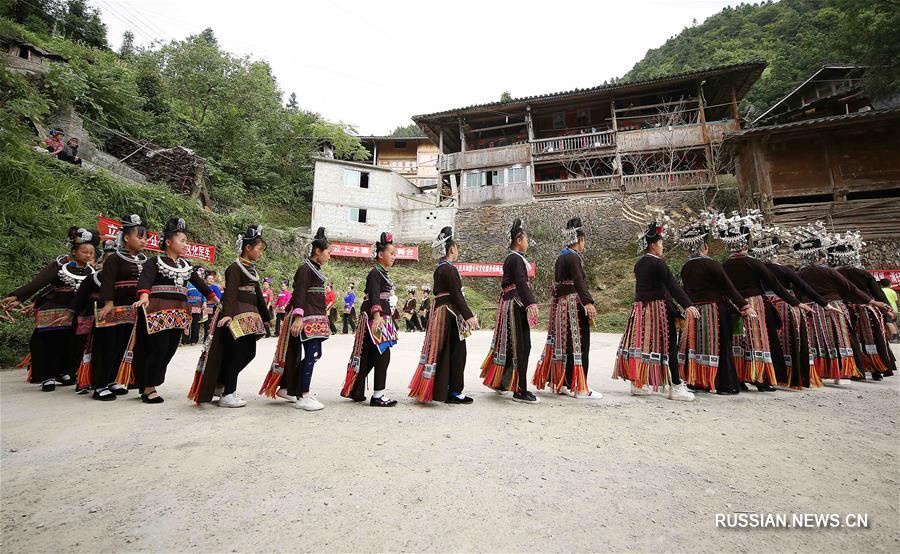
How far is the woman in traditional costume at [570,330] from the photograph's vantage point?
4680 millimetres

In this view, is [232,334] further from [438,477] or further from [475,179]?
[475,179]

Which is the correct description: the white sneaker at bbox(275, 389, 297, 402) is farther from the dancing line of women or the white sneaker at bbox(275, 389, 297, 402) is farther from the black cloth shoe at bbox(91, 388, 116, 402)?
→ the black cloth shoe at bbox(91, 388, 116, 402)

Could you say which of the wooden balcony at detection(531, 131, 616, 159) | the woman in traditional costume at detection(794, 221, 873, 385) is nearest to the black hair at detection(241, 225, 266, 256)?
the woman in traditional costume at detection(794, 221, 873, 385)

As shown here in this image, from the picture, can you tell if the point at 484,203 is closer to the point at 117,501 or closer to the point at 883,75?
the point at 883,75

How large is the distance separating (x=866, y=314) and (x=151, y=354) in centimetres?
1018

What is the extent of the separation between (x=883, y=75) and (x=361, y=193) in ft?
80.7

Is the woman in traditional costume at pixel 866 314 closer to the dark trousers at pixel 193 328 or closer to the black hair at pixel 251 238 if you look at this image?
the black hair at pixel 251 238

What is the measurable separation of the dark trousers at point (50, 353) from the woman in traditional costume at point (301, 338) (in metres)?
3.30

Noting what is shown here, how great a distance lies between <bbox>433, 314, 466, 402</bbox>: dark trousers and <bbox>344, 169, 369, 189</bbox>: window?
23.1 m

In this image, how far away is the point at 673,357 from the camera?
4844 mm

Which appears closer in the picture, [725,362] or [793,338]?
[725,362]

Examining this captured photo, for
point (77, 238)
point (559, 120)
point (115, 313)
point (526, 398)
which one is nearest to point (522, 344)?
point (526, 398)

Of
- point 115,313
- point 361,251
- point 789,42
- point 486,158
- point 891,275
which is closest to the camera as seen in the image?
point 115,313

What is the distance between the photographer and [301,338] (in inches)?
166
